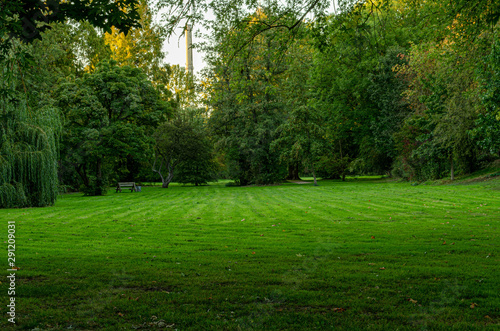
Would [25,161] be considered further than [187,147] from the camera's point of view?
No

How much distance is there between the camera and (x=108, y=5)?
16.3 feet

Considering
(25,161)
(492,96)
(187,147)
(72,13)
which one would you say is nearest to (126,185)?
(187,147)

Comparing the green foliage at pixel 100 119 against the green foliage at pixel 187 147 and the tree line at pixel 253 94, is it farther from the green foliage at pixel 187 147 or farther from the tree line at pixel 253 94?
the green foliage at pixel 187 147

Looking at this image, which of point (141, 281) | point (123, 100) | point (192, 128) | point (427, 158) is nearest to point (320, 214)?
point (141, 281)

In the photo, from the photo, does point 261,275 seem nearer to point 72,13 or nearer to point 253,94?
point 72,13

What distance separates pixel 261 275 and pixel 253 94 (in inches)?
1151

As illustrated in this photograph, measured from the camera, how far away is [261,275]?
5520 millimetres

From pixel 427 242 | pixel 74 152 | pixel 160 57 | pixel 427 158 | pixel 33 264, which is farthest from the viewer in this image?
pixel 160 57

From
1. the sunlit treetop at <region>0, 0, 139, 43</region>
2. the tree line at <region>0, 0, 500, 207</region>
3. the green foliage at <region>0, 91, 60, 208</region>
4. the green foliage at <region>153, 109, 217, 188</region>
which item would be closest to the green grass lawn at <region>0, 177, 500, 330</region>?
the tree line at <region>0, 0, 500, 207</region>

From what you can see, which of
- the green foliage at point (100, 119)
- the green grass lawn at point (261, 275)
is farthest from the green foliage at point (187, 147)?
the green grass lawn at point (261, 275)

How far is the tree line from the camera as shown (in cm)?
891

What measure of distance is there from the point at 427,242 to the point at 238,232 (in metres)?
4.41

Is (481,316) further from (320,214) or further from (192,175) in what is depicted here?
(192,175)

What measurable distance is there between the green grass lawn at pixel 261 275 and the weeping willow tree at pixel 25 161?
5583 mm
